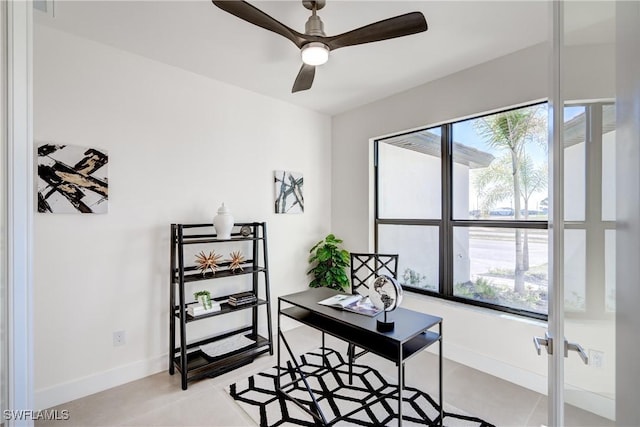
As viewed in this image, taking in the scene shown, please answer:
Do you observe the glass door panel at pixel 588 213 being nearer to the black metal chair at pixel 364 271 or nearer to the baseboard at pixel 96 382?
the black metal chair at pixel 364 271

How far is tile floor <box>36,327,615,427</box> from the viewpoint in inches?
76.7

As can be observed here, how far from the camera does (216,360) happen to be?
8.43ft

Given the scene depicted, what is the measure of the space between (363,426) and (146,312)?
1.97 m

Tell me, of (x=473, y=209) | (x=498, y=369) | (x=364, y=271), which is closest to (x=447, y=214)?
(x=473, y=209)

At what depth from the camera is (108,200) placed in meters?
2.34

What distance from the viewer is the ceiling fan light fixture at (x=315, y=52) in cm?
180

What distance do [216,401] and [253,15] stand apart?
2548 mm

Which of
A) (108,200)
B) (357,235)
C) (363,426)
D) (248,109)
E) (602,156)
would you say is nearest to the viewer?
(602,156)

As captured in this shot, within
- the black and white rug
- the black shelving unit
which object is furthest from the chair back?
the black shelving unit

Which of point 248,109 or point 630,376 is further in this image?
point 248,109

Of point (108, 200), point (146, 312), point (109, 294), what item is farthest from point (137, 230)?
point (146, 312)

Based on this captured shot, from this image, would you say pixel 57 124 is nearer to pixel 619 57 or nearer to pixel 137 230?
pixel 137 230

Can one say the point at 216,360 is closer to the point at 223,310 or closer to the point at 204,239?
the point at 223,310

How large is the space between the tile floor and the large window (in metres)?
0.67
